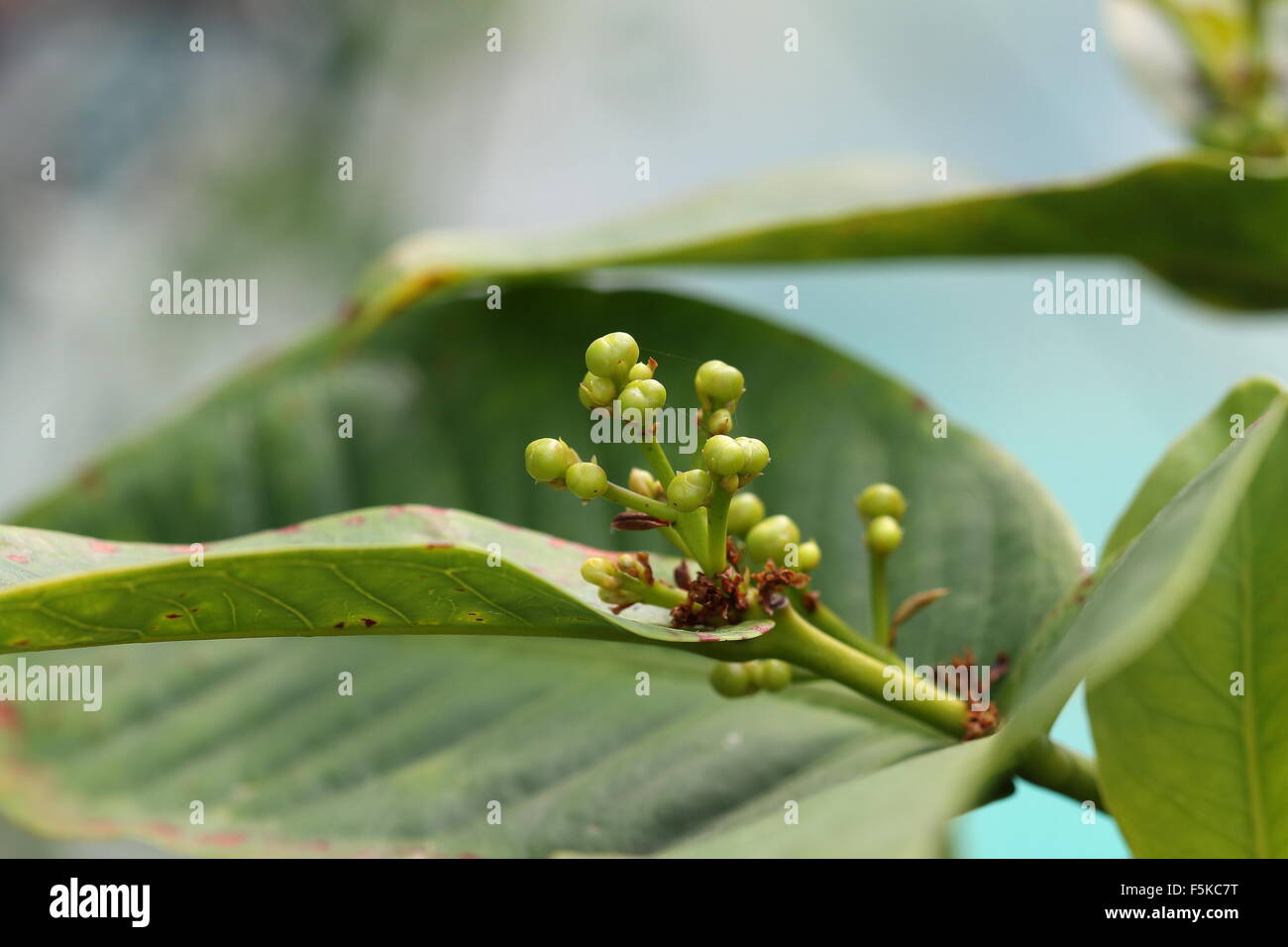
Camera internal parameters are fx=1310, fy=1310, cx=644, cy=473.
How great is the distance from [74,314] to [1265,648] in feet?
7.81

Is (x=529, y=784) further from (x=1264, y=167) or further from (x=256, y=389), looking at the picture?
(x=1264, y=167)

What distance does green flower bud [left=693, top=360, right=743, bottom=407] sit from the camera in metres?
0.63

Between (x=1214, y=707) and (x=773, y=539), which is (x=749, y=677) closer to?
(x=773, y=539)

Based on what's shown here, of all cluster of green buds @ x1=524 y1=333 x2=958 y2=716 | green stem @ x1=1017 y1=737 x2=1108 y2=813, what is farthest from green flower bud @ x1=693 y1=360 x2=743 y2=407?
green stem @ x1=1017 y1=737 x2=1108 y2=813

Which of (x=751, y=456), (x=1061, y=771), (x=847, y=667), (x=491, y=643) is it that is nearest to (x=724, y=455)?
(x=751, y=456)

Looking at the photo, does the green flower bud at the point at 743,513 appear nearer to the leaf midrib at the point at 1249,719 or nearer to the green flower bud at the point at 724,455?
the green flower bud at the point at 724,455

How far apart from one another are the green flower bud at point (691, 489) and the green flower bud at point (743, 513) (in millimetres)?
114

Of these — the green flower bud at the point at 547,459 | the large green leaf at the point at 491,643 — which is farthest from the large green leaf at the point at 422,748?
the green flower bud at the point at 547,459

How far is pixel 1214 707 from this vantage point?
0.65 meters

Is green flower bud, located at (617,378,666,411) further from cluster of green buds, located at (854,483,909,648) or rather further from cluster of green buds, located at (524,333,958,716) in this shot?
cluster of green buds, located at (854,483,909,648)

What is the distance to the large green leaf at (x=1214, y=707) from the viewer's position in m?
0.62

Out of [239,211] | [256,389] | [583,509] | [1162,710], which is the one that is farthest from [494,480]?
[239,211]

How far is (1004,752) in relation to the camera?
1.69ft
